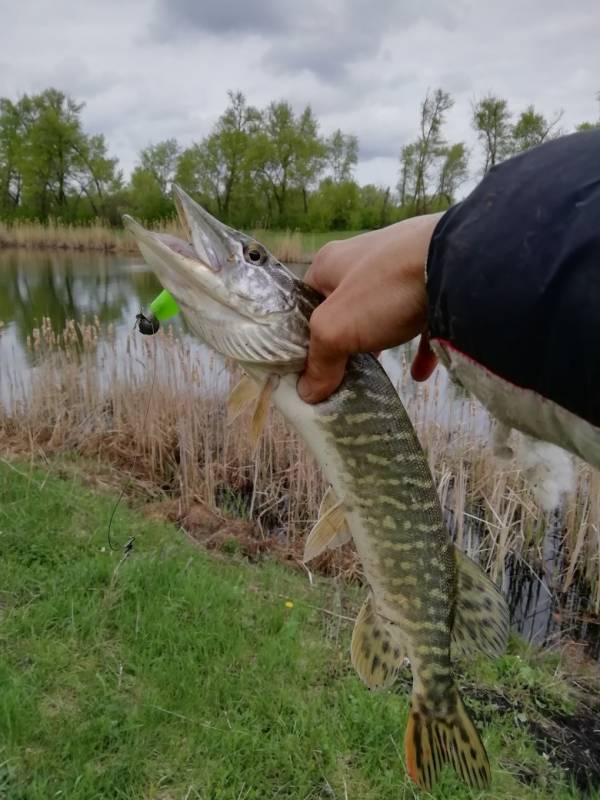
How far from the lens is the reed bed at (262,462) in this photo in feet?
13.1

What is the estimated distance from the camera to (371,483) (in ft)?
5.37

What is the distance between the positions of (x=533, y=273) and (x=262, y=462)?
4.16 meters

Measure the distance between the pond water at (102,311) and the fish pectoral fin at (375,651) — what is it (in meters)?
2.35

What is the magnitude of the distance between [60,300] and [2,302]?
129 centimetres

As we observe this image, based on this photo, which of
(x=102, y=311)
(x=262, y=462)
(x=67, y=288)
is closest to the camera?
(x=262, y=462)

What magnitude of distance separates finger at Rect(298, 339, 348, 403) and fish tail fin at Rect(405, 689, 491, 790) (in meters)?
0.89

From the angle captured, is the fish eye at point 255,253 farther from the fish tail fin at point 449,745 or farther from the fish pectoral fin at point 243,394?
the fish tail fin at point 449,745

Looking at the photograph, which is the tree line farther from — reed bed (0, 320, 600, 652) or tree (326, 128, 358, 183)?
reed bed (0, 320, 600, 652)

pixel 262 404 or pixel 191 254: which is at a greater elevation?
pixel 191 254

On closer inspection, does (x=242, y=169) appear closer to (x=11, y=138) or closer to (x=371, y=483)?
(x=11, y=138)

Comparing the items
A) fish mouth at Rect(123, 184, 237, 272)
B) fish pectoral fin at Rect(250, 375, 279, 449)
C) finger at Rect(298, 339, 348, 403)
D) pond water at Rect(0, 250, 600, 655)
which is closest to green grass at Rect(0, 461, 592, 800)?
pond water at Rect(0, 250, 600, 655)

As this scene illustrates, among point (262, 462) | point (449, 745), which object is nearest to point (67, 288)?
point (262, 462)

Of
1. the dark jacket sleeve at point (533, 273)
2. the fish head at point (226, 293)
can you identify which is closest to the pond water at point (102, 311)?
the fish head at point (226, 293)

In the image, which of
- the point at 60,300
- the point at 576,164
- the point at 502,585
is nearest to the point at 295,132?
the point at 60,300
